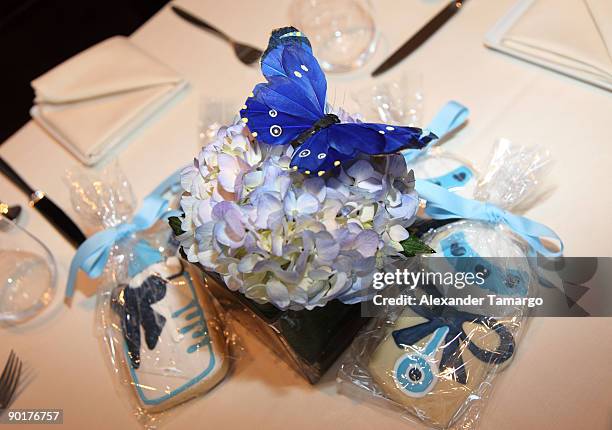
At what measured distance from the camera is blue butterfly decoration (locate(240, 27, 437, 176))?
0.65 meters

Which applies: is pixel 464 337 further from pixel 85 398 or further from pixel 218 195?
pixel 85 398

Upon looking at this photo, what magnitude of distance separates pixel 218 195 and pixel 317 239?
0.15m

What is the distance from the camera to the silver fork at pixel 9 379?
1.04 m

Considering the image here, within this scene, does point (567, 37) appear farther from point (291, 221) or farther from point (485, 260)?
point (291, 221)

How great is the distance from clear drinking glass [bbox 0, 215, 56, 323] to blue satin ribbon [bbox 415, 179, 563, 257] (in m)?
0.80

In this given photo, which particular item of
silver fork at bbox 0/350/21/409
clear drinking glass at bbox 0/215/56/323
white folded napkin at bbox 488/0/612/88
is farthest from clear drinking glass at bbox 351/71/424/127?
silver fork at bbox 0/350/21/409

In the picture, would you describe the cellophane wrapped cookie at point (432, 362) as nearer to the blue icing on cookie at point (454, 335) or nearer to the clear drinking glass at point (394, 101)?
the blue icing on cookie at point (454, 335)

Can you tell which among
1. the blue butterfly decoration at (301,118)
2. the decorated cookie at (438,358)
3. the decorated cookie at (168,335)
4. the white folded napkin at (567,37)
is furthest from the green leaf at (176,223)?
the white folded napkin at (567,37)

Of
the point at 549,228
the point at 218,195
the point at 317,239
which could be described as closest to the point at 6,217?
the point at 218,195

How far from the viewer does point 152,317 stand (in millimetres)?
1034

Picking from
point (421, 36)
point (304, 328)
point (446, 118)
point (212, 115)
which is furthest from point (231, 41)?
point (304, 328)

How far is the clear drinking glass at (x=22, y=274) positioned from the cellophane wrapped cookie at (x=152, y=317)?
0.13 metres

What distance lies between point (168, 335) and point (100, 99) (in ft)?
2.16

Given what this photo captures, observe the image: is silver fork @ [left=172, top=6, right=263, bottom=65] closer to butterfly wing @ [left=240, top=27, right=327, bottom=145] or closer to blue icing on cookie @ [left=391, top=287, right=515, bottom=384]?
butterfly wing @ [left=240, top=27, right=327, bottom=145]
